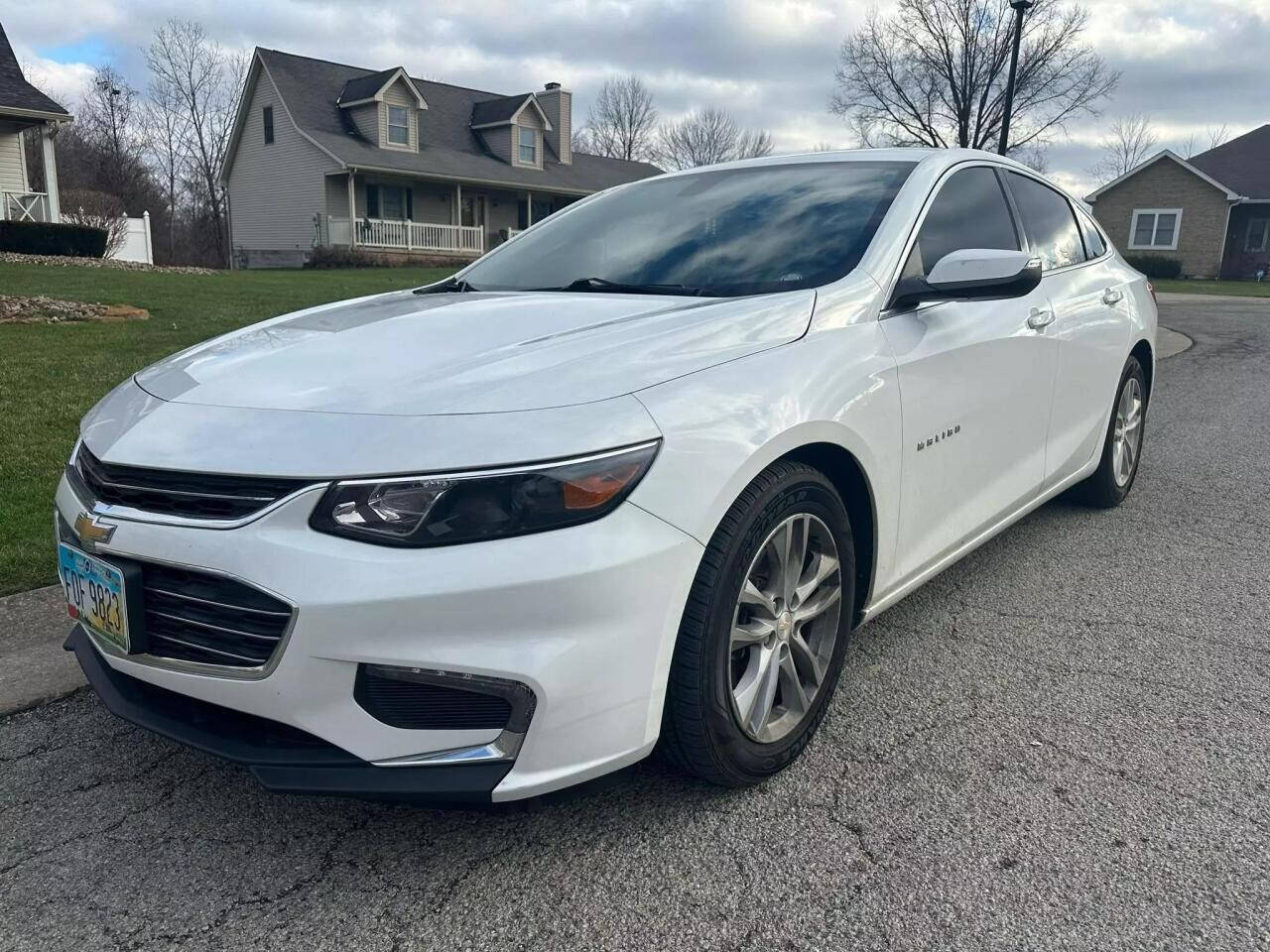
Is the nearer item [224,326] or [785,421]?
[785,421]

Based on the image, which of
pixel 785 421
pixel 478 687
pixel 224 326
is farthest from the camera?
pixel 224 326

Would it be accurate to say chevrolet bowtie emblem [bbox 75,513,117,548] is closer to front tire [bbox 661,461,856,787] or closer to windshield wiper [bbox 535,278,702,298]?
front tire [bbox 661,461,856,787]

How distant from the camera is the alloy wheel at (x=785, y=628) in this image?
2400 millimetres

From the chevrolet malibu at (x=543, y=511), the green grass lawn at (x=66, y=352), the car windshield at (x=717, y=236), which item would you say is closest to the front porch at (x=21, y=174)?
the green grass lawn at (x=66, y=352)

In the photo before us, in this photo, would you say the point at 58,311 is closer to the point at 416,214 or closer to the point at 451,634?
the point at 451,634

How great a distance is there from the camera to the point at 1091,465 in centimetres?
462

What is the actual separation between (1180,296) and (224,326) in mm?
22225

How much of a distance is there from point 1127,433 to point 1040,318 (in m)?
1.68

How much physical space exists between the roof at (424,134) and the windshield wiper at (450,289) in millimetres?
27583

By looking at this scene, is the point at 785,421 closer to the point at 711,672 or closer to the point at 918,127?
the point at 711,672

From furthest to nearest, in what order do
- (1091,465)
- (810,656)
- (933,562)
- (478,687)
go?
(1091,465)
(933,562)
(810,656)
(478,687)

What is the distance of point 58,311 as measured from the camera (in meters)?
10.5

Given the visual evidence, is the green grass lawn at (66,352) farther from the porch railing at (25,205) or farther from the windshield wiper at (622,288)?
the porch railing at (25,205)

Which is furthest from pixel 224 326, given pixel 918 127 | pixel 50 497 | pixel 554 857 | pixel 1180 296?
pixel 918 127
